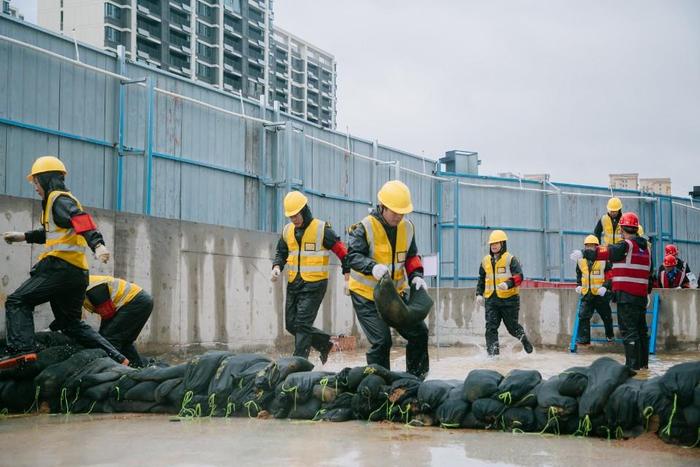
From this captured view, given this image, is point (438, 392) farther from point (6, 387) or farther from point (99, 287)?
point (99, 287)

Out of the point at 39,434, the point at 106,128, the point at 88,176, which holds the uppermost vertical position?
the point at 106,128

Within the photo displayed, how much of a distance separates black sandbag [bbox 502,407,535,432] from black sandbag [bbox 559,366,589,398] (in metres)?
0.24

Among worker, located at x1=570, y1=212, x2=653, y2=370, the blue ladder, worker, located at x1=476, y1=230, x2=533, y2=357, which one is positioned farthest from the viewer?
the blue ladder

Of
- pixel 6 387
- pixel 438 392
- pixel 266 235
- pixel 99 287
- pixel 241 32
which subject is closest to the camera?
pixel 438 392

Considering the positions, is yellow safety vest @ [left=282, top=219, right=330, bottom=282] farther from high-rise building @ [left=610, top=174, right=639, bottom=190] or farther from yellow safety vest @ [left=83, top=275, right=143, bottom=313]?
high-rise building @ [left=610, top=174, right=639, bottom=190]

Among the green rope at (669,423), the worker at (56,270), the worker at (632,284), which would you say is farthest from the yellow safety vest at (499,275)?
the green rope at (669,423)

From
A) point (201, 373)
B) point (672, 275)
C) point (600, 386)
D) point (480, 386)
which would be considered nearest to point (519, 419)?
point (480, 386)

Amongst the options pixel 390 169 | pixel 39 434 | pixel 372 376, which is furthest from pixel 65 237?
pixel 390 169

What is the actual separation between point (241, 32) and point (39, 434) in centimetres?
7846

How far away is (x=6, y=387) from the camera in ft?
19.2

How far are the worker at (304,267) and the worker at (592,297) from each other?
18.9ft

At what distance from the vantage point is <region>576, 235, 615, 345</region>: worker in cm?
1240

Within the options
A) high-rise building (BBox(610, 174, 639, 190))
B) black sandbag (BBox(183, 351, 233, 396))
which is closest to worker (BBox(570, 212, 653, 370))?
black sandbag (BBox(183, 351, 233, 396))

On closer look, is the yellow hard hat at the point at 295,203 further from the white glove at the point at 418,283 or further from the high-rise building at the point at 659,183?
the high-rise building at the point at 659,183
